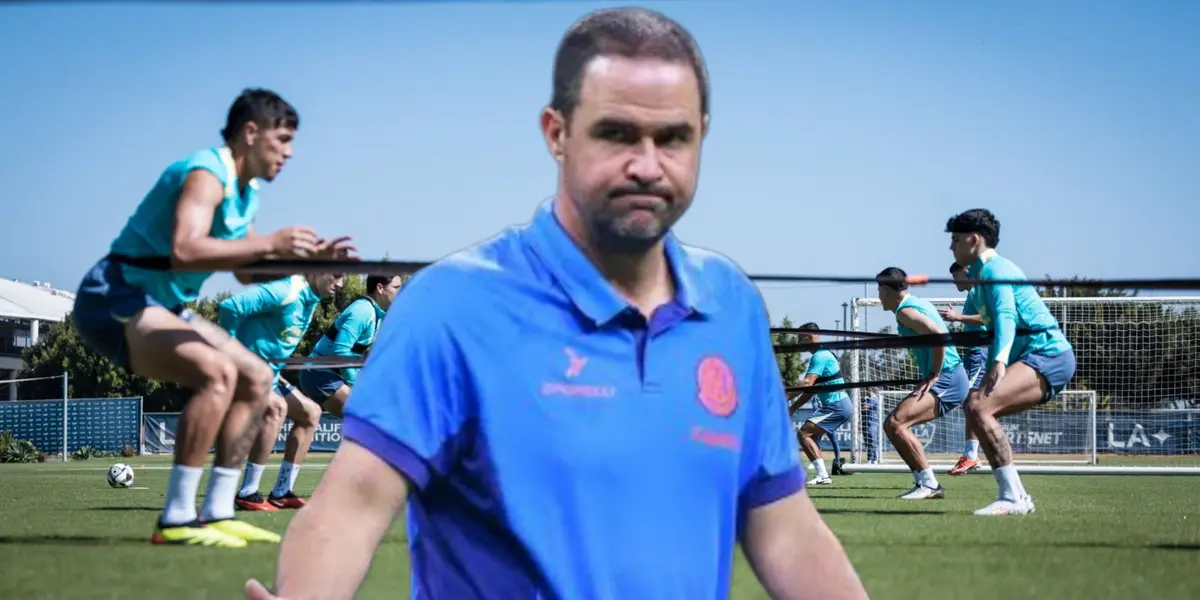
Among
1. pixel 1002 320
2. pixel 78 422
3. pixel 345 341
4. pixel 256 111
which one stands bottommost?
pixel 78 422

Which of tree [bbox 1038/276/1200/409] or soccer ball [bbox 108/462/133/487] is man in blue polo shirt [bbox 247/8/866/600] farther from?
tree [bbox 1038/276/1200/409]

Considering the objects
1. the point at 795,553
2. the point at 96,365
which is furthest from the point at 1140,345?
the point at 96,365

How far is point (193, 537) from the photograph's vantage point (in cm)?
680

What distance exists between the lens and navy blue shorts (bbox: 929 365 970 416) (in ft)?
45.5

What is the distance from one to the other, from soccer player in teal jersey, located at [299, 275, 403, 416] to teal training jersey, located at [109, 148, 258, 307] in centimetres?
490

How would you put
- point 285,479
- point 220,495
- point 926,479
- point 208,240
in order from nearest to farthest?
point 208,240 < point 220,495 < point 285,479 < point 926,479

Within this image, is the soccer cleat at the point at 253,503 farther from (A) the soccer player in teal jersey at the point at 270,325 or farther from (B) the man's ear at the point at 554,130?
(B) the man's ear at the point at 554,130

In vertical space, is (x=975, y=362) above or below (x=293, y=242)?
below

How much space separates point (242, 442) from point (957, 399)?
8661 mm

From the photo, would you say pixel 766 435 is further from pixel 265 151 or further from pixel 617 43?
pixel 265 151

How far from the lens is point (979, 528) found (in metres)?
8.30

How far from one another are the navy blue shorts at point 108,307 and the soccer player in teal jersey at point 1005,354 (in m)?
6.02

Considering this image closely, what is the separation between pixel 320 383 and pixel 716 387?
1000 cm

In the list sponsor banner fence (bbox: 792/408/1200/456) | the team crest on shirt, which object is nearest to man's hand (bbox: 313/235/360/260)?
the team crest on shirt
